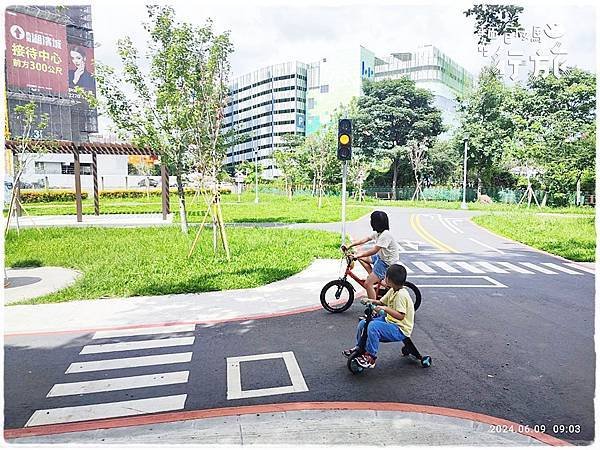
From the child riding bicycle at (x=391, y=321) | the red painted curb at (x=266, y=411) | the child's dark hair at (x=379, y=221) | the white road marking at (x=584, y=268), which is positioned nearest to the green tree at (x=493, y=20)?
the child's dark hair at (x=379, y=221)

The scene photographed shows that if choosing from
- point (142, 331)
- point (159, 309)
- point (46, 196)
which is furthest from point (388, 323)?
point (46, 196)

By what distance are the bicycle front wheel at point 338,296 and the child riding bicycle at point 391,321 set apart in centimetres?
198

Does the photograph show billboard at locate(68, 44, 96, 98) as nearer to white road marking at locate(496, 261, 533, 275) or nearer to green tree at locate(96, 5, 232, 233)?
green tree at locate(96, 5, 232, 233)

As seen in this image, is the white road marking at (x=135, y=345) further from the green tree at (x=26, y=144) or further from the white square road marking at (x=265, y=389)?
the green tree at (x=26, y=144)

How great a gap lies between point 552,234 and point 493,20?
37.4ft

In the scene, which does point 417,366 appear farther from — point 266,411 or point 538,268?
point 538,268

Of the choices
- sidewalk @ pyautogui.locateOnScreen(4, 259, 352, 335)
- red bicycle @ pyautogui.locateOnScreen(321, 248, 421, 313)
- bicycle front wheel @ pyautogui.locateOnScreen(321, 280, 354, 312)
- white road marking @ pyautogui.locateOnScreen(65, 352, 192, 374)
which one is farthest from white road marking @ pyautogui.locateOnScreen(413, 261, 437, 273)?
white road marking @ pyautogui.locateOnScreen(65, 352, 192, 374)

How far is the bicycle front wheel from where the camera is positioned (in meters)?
6.32

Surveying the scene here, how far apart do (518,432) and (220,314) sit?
4005mm

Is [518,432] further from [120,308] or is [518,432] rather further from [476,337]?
[120,308]

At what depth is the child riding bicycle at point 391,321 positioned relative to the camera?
4.18 m

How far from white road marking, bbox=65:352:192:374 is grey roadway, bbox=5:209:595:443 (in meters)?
0.10

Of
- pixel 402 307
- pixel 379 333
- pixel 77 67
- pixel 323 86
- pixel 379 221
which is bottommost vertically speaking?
pixel 379 333

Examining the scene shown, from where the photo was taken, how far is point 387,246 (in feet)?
18.8
